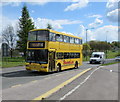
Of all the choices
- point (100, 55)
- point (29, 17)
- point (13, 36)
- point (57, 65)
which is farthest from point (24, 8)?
point (57, 65)

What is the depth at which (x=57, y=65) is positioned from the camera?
18.3 m

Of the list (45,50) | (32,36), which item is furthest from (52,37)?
(32,36)

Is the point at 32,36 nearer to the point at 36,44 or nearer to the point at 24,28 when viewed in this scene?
the point at 36,44

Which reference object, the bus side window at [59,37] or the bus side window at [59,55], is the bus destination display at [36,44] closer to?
the bus side window at [59,37]

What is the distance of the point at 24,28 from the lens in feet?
165

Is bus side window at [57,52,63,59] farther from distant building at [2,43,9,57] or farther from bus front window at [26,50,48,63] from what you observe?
distant building at [2,43,9,57]

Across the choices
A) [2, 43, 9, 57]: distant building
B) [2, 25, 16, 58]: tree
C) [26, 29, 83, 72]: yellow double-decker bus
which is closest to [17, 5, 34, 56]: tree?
[2, 25, 16, 58]: tree

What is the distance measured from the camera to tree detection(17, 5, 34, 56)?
49362 mm

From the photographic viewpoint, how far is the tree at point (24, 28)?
4936cm

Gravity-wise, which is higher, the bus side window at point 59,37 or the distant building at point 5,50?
the bus side window at point 59,37

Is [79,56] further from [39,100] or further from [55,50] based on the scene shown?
[39,100]

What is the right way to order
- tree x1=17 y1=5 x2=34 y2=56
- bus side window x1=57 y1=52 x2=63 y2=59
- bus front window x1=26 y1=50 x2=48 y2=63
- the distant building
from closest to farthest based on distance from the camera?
bus front window x1=26 y1=50 x2=48 y2=63 → the distant building → bus side window x1=57 y1=52 x2=63 y2=59 → tree x1=17 y1=5 x2=34 y2=56

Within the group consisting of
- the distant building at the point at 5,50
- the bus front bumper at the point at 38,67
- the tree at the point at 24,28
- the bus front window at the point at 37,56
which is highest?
the tree at the point at 24,28

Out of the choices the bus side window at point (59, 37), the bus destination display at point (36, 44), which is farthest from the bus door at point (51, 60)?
the bus side window at point (59, 37)
